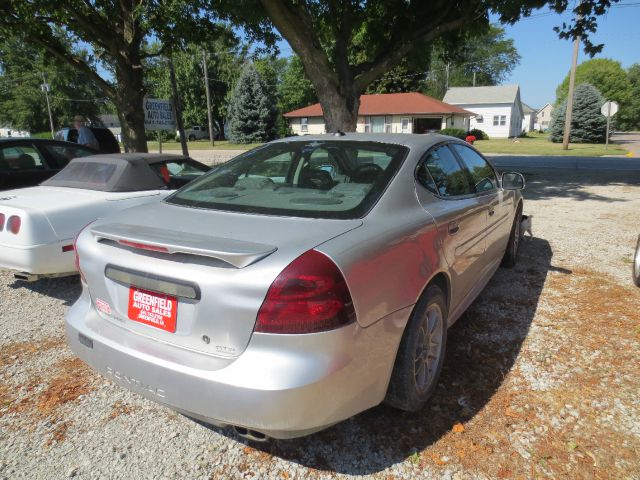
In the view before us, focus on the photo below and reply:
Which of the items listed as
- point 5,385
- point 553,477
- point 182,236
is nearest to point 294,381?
point 182,236

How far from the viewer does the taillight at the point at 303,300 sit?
1788 millimetres

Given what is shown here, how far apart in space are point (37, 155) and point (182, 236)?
5.70m

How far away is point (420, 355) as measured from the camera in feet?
8.28

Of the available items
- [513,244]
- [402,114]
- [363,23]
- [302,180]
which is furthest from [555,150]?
[302,180]

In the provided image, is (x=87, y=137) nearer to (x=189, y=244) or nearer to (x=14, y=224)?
(x=14, y=224)

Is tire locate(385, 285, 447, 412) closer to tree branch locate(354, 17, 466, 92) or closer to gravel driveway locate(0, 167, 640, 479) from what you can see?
gravel driveway locate(0, 167, 640, 479)

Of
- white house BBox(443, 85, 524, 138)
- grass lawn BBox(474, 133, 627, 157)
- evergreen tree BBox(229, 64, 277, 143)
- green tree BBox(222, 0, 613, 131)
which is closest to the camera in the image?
green tree BBox(222, 0, 613, 131)

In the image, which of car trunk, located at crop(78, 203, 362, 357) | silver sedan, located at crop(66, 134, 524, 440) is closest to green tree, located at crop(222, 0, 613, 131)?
silver sedan, located at crop(66, 134, 524, 440)

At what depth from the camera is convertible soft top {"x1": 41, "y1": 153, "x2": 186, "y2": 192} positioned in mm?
4898

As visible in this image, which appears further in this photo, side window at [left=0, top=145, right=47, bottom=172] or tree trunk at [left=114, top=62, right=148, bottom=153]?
tree trunk at [left=114, top=62, right=148, bottom=153]

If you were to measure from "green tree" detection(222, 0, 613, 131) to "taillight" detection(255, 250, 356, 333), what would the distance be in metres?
9.25

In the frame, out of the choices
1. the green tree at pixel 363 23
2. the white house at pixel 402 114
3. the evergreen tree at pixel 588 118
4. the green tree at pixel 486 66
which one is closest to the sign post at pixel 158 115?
the green tree at pixel 363 23

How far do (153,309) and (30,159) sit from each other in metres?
5.67

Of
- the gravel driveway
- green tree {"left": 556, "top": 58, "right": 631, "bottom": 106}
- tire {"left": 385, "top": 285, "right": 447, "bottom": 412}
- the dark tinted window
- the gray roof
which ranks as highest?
green tree {"left": 556, "top": 58, "right": 631, "bottom": 106}
